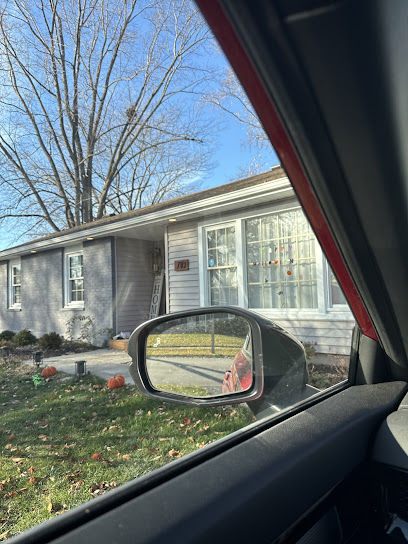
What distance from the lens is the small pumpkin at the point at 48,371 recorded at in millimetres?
2479

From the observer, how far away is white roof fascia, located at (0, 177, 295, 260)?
5172 millimetres

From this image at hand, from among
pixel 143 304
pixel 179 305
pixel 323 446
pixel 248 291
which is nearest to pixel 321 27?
pixel 323 446

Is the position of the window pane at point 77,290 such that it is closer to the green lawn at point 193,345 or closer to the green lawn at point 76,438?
the green lawn at point 76,438

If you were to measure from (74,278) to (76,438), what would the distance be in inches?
332

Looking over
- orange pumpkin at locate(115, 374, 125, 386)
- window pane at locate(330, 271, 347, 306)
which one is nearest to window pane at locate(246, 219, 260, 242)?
window pane at locate(330, 271, 347, 306)

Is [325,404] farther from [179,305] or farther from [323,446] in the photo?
[179,305]

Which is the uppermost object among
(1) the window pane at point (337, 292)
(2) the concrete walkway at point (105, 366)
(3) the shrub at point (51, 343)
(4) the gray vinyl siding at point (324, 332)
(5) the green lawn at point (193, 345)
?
(1) the window pane at point (337, 292)

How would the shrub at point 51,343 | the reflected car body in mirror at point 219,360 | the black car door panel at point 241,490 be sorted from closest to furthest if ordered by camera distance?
the black car door panel at point 241,490
the reflected car body in mirror at point 219,360
the shrub at point 51,343

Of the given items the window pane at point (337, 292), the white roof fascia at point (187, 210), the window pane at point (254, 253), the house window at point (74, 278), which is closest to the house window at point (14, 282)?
the house window at point (74, 278)

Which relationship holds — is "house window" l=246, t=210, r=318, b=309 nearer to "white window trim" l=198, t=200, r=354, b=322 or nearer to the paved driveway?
"white window trim" l=198, t=200, r=354, b=322

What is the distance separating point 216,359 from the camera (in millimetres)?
1745

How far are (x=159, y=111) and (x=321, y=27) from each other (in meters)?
1.26

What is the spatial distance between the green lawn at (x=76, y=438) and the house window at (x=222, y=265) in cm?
385

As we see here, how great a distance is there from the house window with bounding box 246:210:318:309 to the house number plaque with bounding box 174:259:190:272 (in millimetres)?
1731
